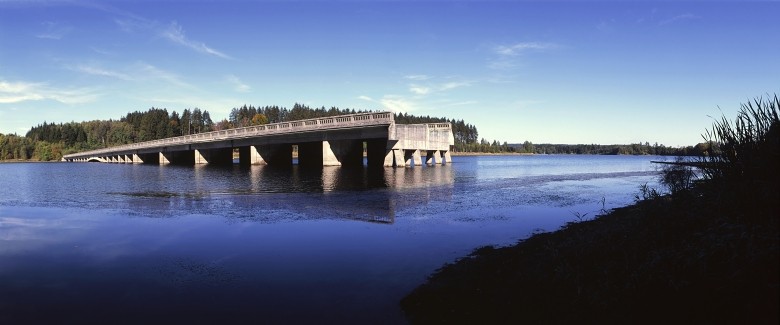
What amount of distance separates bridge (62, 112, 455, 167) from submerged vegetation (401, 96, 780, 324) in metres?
43.5

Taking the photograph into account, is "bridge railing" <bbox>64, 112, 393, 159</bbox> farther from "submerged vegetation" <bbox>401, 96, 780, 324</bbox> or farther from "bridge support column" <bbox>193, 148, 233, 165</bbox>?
"submerged vegetation" <bbox>401, 96, 780, 324</bbox>

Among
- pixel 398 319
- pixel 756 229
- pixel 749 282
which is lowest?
pixel 398 319

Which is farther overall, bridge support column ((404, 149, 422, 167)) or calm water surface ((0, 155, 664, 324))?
bridge support column ((404, 149, 422, 167))

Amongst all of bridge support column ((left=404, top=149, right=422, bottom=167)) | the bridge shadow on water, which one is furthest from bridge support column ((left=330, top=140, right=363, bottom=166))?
the bridge shadow on water

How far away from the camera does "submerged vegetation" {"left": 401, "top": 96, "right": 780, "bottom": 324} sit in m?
5.66

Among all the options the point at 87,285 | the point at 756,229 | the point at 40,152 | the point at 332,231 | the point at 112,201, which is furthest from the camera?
the point at 40,152

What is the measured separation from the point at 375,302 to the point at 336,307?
0.72m

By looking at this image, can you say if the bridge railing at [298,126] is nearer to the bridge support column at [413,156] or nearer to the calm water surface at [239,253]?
the bridge support column at [413,156]

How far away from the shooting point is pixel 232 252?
11812 millimetres

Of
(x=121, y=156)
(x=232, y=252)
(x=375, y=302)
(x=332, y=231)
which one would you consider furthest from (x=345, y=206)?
(x=121, y=156)

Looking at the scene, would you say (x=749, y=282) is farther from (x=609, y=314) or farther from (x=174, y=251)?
(x=174, y=251)

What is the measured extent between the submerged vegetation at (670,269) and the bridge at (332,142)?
43489mm

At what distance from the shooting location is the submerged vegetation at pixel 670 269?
566 centimetres

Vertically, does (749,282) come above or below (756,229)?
below
